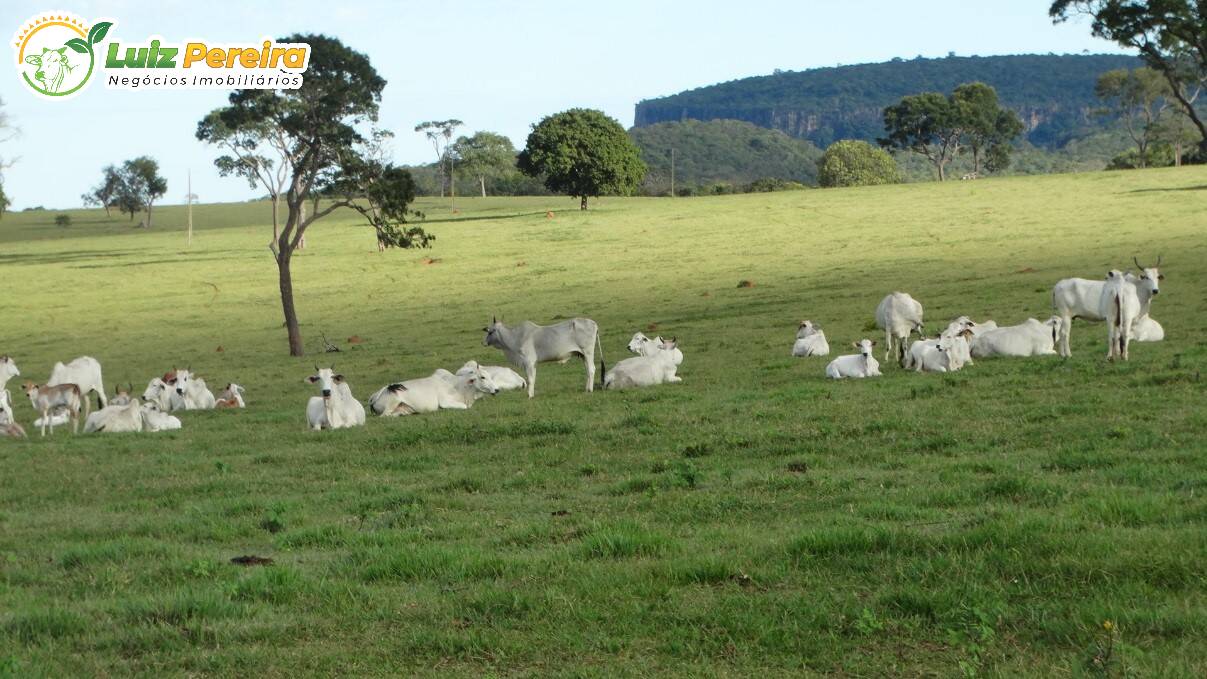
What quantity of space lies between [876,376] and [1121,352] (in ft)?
12.3

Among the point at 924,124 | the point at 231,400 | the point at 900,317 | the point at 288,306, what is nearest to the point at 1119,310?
the point at 900,317

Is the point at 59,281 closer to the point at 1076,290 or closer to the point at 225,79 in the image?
the point at 225,79

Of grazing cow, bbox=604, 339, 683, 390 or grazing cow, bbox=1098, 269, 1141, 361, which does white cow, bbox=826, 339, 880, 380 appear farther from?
grazing cow, bbox=1098, 269, 1141, 361

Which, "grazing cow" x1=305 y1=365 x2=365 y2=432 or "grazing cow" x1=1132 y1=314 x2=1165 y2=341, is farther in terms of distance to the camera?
"grazing cow" x1=1132 y1=314 x2=1165 y2=341

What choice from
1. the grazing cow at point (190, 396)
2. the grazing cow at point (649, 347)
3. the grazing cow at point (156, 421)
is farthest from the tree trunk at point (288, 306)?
the grazing cow at point (156, 421)

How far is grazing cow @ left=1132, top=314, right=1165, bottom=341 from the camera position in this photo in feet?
71.8

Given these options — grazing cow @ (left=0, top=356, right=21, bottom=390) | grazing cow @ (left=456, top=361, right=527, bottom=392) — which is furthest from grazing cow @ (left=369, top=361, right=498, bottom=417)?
grazing cow @ (left=0, top=356, right=21, bottom=390)

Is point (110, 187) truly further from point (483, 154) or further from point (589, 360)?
point (589, 360)

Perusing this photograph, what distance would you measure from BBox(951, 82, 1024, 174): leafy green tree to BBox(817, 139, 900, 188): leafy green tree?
8.42 meters

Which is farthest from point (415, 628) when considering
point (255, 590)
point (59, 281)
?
point (59, 281)

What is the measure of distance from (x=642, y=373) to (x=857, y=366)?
3.69 metres

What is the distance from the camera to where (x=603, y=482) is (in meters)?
12.5

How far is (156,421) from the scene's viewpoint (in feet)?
68.2

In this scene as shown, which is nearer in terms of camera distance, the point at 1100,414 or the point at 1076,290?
the point at 1100,414
